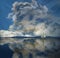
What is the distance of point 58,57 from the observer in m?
1.75

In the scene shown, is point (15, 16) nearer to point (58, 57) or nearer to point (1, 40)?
point (1, 40)

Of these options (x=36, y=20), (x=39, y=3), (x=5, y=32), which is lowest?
(x=5, y=32)

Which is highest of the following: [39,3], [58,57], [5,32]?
[39,3]

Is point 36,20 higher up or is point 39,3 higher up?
point 39,3

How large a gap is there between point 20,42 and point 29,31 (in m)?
0.17

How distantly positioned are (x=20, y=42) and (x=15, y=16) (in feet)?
1.03

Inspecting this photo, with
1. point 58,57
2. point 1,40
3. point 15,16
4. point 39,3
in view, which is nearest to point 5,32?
point 1,40

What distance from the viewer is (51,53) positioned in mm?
1763

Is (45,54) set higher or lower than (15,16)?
lower

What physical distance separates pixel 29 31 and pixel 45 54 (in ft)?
1.06

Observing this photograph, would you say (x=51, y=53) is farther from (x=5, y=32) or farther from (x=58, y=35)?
(x=5, y=32)

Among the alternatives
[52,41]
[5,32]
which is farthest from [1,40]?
[52,41]

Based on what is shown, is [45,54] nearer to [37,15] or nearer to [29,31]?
[29,31]

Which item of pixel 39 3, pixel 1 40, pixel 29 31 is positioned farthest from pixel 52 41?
pixel 1 40
